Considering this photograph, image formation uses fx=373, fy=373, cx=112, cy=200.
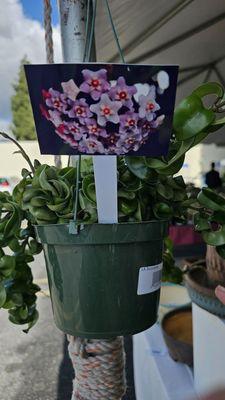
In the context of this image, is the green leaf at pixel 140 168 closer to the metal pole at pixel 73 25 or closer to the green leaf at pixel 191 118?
the green leaf at pixel 191 118

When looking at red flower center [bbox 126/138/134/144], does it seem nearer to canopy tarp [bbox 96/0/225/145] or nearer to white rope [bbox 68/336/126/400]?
white rope [bbox 68/336/126/400]

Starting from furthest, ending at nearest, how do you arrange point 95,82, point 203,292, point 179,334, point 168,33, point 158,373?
point 168,33 < point 179,334 < point 158,373 < point 203,292 < point 95,82

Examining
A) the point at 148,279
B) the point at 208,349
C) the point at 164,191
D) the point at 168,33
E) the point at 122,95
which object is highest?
the point at 168,33

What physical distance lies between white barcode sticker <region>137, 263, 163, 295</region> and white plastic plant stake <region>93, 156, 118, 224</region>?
80 mm

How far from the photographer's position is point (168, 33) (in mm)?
1621

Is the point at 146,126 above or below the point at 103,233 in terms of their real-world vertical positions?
above

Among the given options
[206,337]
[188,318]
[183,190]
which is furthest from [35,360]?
[183,190]

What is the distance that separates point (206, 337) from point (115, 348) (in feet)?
1.20

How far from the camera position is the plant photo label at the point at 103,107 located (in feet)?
1.11

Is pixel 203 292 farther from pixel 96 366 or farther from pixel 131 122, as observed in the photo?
Answer: pixel 131 122

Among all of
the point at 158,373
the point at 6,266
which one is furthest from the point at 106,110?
the point at 158,373

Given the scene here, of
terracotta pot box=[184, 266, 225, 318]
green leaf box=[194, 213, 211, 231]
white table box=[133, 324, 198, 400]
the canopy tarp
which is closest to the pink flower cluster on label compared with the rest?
green leaf box=[194, 213, 211, 231]

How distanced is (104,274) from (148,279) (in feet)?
0.19

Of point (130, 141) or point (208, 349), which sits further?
point (208, 349)
